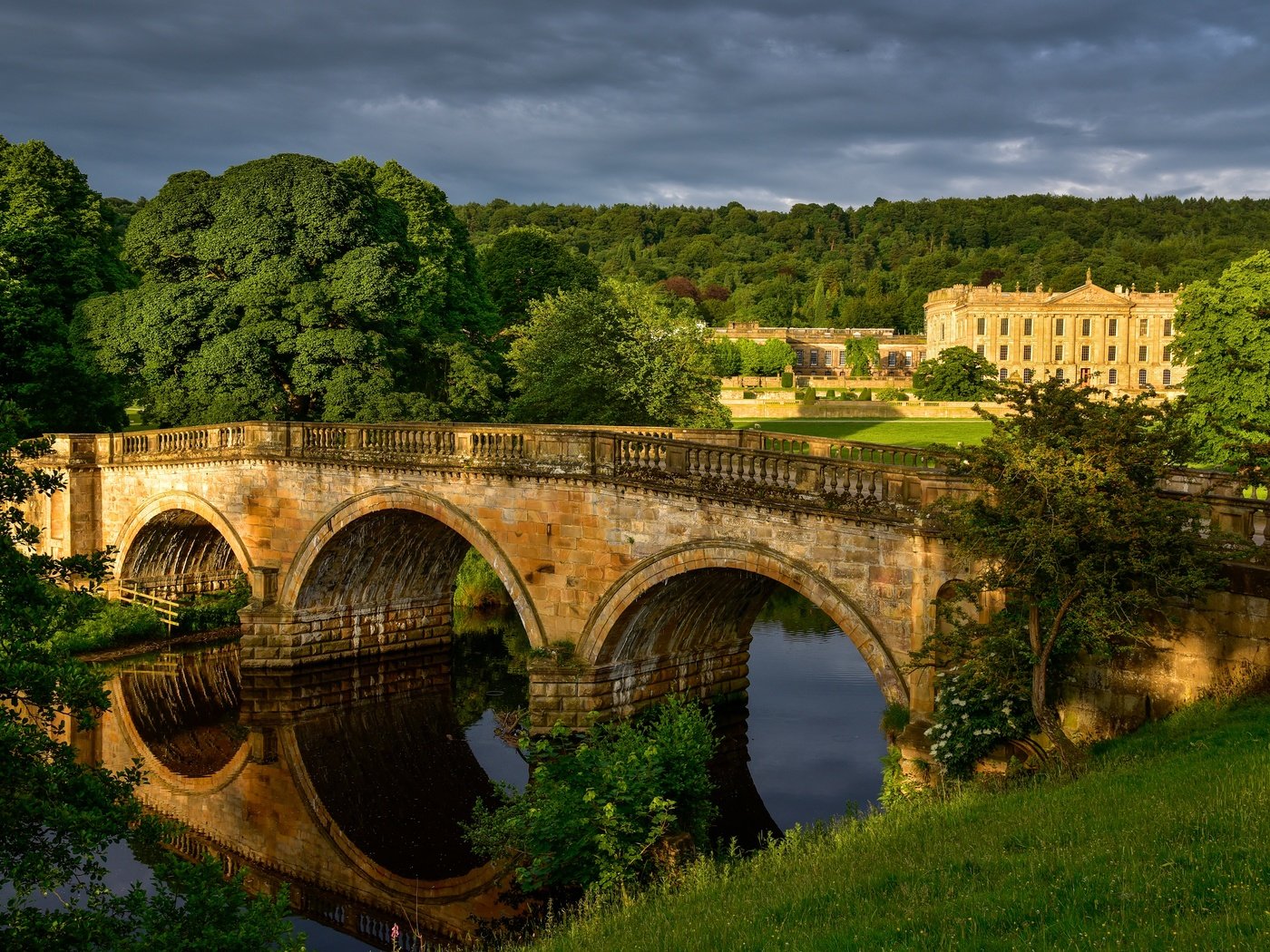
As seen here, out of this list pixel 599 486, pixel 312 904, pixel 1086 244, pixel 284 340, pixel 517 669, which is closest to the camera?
pixel 312 904

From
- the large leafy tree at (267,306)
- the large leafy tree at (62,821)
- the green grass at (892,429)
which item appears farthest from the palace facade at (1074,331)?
the large leafy tree at (62,821)

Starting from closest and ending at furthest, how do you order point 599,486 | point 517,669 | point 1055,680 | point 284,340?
point 1055,680 < point 599,486 < point 517,669 < point 284,340

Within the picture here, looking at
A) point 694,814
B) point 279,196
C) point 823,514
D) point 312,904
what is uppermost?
point 279,196

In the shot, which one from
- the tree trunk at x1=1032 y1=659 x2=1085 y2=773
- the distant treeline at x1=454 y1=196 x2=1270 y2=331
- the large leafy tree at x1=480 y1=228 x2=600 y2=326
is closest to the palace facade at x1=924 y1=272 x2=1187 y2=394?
the distant treeline at x1=454 y1=196 x2=1270 y2=331

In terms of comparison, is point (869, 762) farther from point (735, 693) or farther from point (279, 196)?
point (279, 196)

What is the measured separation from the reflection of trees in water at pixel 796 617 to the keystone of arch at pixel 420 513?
10780mm

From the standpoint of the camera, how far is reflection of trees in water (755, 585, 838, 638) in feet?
117

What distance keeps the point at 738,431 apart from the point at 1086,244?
17517 cm

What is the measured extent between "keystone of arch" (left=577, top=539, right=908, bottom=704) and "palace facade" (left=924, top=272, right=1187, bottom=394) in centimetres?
10741

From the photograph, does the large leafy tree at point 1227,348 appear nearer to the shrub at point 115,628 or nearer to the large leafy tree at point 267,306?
the large leafy tree at point 267,306

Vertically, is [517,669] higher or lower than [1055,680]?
lower

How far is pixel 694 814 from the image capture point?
1880 cm

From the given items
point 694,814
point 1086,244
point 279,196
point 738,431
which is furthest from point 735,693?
point 1086,244

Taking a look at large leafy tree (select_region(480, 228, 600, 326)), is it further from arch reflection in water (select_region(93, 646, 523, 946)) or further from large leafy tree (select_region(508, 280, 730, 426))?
arch reflection in water (select_region(93, 646, 523, 946))
